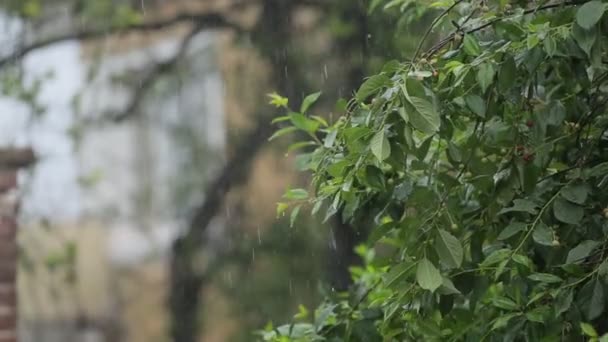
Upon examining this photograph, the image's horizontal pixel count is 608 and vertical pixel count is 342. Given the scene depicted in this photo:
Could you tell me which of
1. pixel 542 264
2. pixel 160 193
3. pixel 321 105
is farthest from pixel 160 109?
pixel 542 264

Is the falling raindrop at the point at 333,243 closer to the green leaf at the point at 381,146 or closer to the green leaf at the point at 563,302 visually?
the green leaf at the point at 563,302

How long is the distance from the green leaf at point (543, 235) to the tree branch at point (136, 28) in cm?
365

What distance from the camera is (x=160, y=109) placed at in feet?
17.2

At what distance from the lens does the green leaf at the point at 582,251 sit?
1400 millimetres

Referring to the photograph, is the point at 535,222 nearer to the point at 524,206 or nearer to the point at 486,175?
the point at 524,206

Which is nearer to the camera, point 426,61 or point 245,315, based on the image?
point 426,61

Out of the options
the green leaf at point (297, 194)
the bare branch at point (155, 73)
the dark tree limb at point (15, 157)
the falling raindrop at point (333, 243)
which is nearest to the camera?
the green leaf at point (297, 194)

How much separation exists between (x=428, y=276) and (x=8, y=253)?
3.58 metres

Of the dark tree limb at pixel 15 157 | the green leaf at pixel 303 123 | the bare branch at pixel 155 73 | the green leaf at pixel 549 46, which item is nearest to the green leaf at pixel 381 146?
the green leaf at pixel 549 46

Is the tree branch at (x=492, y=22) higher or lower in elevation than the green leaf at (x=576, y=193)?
higher

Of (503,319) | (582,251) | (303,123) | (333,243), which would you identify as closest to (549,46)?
(582,251)

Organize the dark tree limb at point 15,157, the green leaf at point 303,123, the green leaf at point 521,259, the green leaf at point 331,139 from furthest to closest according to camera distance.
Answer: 1. the dark tree limb at point 15,157
2. the green leaf at point 303,123
3. the green leaf at point 331,139
4. the green leaf at point 521,259

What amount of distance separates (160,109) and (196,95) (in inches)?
7.7

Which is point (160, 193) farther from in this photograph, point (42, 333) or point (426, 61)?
point (426, 61)
